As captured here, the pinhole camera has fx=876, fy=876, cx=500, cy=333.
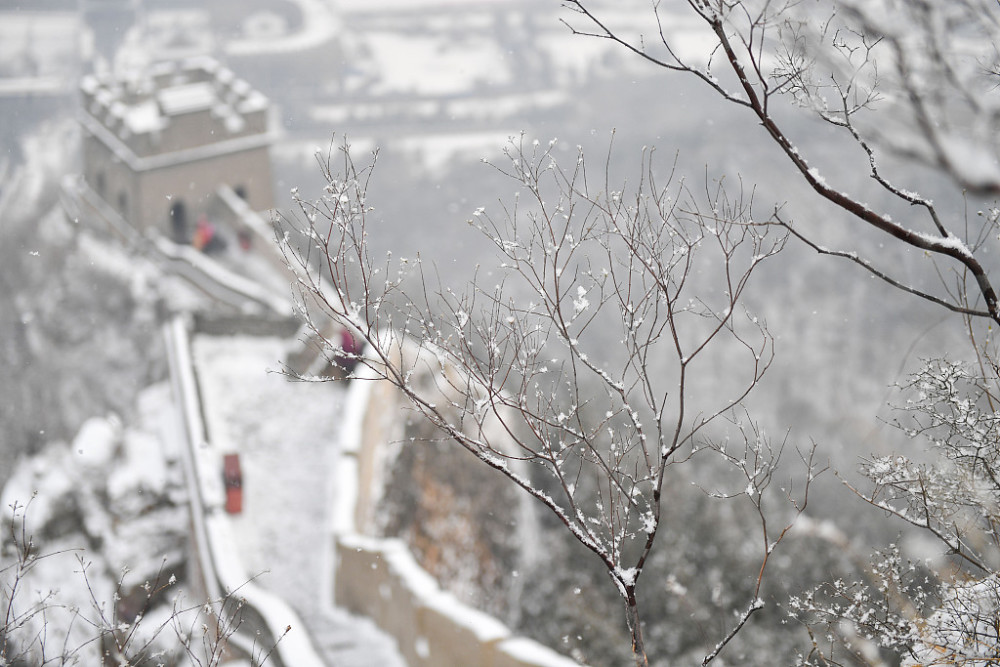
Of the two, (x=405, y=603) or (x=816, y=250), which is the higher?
(x=816, y=250)

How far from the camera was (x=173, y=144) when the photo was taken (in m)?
20.8

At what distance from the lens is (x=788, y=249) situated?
136 feet

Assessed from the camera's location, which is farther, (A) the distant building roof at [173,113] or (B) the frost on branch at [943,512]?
(A) the distant building roof at [173,113]

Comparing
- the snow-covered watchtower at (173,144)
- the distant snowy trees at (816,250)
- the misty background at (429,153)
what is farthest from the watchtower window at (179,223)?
the distant snowy trees at (816,250)

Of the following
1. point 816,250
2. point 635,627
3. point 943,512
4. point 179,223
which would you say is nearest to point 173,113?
point 179,223

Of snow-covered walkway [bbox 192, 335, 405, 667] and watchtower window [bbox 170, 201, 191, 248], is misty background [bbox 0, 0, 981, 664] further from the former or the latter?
snow-covered walkway [bbox 192, 335, 405, 667]

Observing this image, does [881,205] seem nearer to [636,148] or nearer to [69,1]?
[636,148]

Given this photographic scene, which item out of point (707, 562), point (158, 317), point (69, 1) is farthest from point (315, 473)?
point (69, 1)

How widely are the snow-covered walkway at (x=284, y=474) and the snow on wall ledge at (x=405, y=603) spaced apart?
0.94 feet

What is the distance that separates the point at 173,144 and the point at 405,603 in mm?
16097

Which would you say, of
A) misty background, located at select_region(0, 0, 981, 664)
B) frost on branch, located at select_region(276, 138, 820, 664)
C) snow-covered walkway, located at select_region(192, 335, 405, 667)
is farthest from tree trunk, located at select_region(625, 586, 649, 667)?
misty background, located at select_region(0, 0, 981, 664)

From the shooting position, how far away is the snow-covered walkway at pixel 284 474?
915 centimetres

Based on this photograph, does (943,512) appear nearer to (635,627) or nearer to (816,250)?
(816,250)

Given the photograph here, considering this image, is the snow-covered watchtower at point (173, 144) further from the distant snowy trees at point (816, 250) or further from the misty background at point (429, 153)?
the distant snowy trees at point (816, 250)
